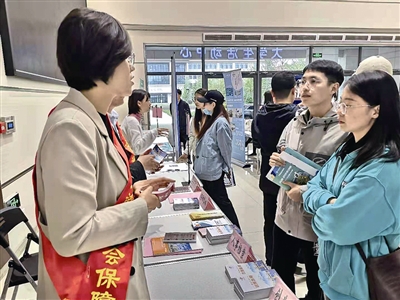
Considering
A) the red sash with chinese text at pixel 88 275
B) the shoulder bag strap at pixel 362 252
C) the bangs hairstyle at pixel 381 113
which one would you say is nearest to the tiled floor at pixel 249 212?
the red sash with chinese text at pixel 88 275

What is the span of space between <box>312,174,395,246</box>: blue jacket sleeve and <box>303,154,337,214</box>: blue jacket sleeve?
4.3 inches

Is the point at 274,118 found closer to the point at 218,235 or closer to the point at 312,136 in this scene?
the point at 312,136

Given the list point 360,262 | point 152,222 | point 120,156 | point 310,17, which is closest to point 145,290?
point 120,156

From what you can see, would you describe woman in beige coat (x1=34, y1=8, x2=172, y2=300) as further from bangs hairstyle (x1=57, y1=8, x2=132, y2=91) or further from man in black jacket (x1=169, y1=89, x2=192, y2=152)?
man in black jacket (x1=169, y1=89, x2=192, y2=152)

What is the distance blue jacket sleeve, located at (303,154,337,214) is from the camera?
4.09 feet

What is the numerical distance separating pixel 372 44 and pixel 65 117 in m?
8.75

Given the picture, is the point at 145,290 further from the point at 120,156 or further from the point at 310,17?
the point at 310,17

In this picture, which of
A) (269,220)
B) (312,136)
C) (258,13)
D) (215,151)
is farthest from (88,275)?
(258,13)

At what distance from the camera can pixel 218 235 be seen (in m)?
1.51

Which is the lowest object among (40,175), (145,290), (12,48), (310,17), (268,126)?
(145,290)

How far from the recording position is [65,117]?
0.67 m

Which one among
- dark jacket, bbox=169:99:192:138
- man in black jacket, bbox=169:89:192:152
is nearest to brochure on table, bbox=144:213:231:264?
man in black jacket, bbox=169:89:192:152

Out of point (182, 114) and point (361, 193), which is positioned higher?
point (361, 193)

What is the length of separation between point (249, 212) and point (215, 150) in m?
1.37
